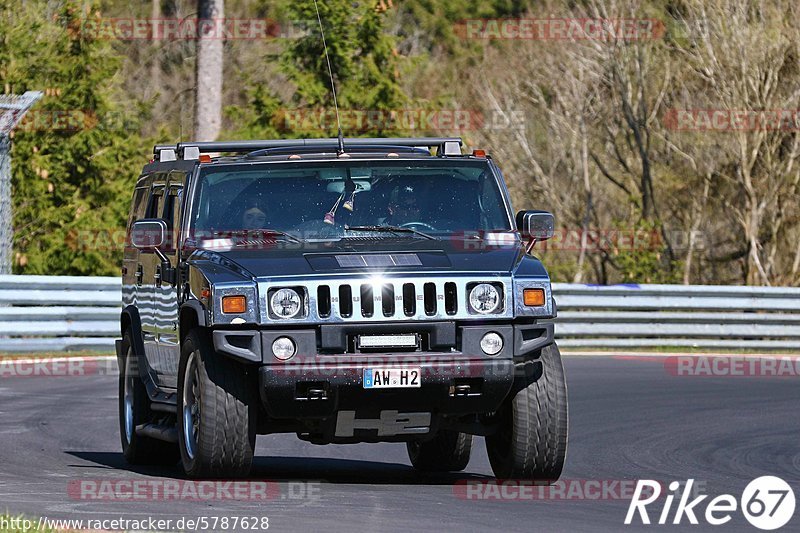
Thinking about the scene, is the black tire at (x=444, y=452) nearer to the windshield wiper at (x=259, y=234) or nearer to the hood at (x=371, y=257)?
the hood at (x=371, y=257)

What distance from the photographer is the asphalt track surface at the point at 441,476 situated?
8.28m

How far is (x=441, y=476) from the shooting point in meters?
10.9

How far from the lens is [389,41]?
28.9 meters

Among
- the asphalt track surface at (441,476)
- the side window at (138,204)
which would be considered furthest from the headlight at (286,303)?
the side window at (138,204)

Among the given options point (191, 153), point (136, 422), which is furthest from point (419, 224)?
point (136, 422)

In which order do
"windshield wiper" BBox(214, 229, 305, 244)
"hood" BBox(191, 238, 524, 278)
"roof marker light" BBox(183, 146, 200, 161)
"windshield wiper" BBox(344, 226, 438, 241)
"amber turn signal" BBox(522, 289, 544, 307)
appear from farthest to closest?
1. "roof marker light" BBox(183, 146, 200, 161)
2. "windshield wiper" BBox(344, 226, 438, 241)
3. "windshield wiper" BBox(214, 229, 305, 244)
4. "amber turn signal" BBox(522, 289, 544, 307)
5. "hood" BBox(191, 238, 524, 278)

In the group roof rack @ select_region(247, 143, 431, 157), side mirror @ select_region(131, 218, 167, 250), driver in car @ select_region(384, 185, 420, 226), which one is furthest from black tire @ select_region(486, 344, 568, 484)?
side mirror @ select_region(131, 218, 167, 250)

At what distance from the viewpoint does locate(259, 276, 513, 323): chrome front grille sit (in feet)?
29.5

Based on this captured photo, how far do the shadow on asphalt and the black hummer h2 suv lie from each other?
1.79 ft

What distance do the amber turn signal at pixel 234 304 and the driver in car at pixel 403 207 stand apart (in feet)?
4.79

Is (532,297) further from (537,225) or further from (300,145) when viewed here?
(300,145)

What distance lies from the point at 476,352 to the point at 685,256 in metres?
26.6

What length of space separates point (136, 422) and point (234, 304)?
2.77 metres

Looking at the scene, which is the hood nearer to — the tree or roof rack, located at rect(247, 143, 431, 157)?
roof rack, located at rect(247, 143, 431, 157)
